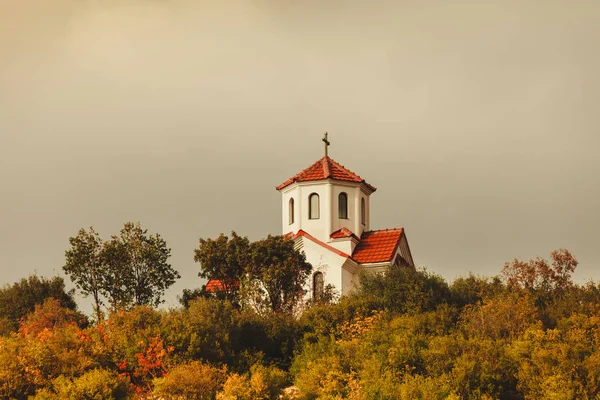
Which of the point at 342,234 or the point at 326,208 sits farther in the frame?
the point at 326,208

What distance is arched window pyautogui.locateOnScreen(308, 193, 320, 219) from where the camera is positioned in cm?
4784

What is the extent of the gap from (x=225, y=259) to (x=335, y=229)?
6865 millimetres

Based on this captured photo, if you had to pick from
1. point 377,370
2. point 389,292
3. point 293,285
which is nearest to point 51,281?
point 293,285

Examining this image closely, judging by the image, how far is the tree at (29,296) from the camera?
1961 inches

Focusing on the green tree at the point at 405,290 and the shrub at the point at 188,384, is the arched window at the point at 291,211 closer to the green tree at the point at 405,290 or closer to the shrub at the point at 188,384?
the green tree at the point at 405,290

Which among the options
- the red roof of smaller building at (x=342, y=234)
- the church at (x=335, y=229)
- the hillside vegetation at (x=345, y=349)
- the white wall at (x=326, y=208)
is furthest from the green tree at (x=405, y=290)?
the white wall at (x=326, y=208)

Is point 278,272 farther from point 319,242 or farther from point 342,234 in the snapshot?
point 342,234

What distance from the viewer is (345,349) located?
118 feet

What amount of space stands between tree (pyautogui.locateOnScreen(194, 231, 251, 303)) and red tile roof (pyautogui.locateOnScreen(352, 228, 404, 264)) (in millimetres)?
6063

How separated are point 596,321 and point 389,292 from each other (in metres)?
8.79

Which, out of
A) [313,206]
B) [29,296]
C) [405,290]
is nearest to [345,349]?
[405,290]

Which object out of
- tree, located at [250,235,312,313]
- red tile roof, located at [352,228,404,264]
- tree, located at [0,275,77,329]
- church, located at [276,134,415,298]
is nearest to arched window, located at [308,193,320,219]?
church, located at [276,134,415,298]

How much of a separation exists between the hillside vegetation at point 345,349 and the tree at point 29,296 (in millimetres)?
7879

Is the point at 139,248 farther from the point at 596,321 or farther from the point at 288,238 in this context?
the point at 596,321
